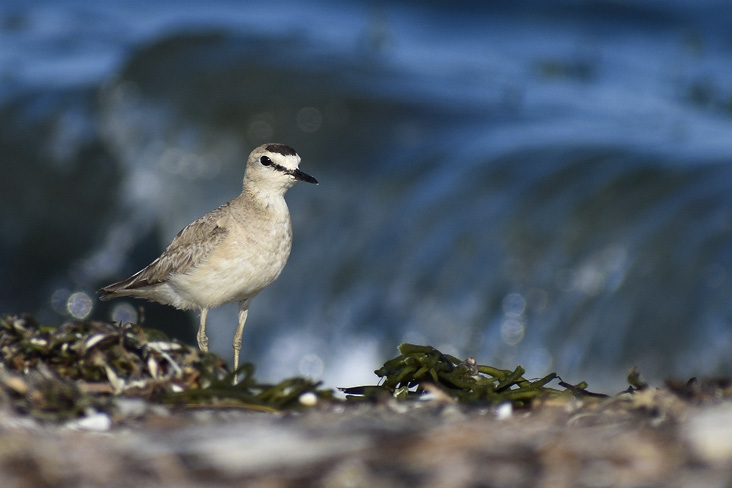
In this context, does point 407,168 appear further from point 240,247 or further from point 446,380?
point 446,380

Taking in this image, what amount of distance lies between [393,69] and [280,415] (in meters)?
15.0

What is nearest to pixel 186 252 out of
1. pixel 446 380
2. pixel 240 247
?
pixel 240 247

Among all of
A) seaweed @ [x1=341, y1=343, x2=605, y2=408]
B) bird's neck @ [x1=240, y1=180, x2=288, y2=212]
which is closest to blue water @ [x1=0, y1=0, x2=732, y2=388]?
bird's neck @ [x1=240, y1=180, x2=288, y2=212]

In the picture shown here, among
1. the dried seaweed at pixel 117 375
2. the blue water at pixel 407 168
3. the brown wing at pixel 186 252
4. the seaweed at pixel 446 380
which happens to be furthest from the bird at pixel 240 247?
the blue water at pixel 407 168

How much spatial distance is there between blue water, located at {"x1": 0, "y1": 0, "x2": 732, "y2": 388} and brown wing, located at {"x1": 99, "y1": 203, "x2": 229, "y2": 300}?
5.73 metres

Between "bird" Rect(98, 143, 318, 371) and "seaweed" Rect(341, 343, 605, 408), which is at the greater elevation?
"bird" Rect(98, 143, 318, 371)

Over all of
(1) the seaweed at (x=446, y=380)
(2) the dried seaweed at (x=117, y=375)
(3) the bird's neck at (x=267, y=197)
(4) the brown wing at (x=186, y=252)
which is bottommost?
(2) the dried seaweed at (x=117, y=375)

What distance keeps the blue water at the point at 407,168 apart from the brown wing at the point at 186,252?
573 cm

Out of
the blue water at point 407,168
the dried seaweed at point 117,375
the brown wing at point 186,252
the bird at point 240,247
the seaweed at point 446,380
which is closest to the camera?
the dried seaweed at point 117,375

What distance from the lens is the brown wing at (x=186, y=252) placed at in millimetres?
7480

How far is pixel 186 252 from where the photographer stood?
7613 mm

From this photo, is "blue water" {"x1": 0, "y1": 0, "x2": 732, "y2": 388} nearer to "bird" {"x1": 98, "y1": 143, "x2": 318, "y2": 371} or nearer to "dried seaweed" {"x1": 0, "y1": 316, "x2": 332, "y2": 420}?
"bird" {"x1": 98, "y1": 143, "x2": 318, "y2": 371}

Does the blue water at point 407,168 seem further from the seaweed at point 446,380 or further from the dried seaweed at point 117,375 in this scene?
the dried seaweed at point 117,375

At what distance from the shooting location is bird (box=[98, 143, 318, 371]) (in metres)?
7.25
